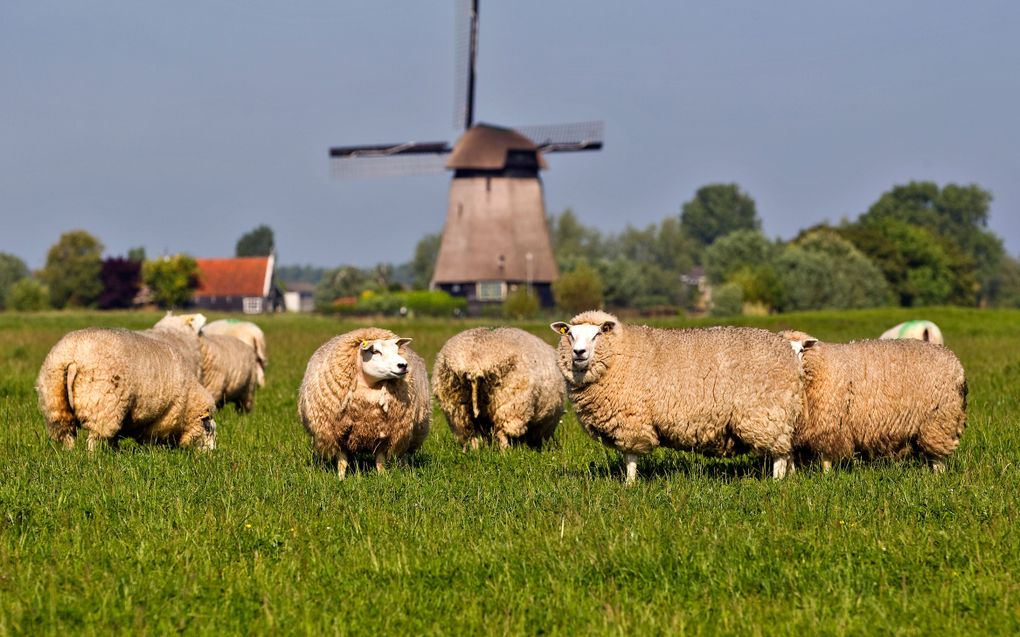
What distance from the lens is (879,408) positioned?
1250cm

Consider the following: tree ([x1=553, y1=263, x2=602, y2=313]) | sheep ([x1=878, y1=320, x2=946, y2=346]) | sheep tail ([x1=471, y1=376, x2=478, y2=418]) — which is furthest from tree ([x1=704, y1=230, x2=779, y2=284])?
sheep tail ([x1=471, y1=376, x2=478, y2=418])

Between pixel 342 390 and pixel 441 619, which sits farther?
pixel 342 390

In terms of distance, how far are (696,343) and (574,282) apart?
72.3m

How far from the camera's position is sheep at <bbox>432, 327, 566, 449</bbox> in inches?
574

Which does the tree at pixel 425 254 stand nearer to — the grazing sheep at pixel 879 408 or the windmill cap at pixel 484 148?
the windmill cap at pixel 484 148

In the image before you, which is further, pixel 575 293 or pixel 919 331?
pixel 575 293

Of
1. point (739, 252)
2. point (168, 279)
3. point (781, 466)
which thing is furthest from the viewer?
point (168, 279)

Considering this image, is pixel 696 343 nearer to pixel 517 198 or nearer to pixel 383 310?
pixel 517 198

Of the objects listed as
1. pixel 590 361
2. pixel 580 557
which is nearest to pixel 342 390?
pixel 590 361

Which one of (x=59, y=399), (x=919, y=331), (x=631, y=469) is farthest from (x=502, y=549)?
(x=919, y=331)

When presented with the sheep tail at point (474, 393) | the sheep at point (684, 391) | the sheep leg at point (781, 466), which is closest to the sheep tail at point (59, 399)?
the sheep tail at point (474, 393)

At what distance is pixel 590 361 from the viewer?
11.9m

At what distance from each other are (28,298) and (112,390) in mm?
99631

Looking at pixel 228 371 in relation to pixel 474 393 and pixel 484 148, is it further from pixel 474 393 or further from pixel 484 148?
pixel 484 148
